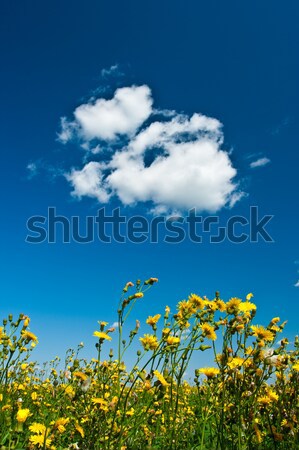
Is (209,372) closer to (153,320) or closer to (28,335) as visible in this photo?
(153,320)

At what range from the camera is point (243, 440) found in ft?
9.12

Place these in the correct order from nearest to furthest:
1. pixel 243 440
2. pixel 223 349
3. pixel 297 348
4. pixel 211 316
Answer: pixel 243 440 < pixel 223 349 < pixel 211 316 < pixel 297 348

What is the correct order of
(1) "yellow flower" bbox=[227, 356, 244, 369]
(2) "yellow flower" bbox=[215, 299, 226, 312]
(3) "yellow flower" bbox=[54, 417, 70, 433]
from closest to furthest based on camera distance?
(3) "yellow flower" bbox=[54, 417, 70, 433] → (1) "yellow flower" bbox=[227, 356, 244, 369] → (2) "yellow flower" bbox=[215, 299, 226, 312]

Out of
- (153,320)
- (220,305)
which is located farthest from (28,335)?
(220,305)

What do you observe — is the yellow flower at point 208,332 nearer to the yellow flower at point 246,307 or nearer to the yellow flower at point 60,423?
the yellow flower at point 246,307

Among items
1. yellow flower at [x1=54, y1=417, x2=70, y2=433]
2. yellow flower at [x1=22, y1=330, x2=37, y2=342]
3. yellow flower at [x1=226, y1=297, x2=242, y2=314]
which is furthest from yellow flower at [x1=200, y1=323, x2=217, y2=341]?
yellow flower at [x1=22, y1=330, x2=37, y2=342]

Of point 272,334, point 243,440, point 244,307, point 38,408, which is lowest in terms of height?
point 243,440

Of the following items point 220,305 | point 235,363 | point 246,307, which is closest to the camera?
point 235,363

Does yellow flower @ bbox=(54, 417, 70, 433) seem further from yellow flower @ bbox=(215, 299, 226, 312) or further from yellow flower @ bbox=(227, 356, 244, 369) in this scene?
yellow flower @ bbox=(215, 299, 226, 312)

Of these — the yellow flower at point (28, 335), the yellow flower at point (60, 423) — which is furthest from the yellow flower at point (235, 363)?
the yellow flower at point (28, 335)

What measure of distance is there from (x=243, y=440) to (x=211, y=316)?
3.22ft

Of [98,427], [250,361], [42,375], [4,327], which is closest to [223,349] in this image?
[250,361]

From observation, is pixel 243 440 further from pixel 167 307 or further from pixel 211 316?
pixel 167 307

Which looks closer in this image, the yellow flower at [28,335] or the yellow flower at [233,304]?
the yellow flower at [233,304]
